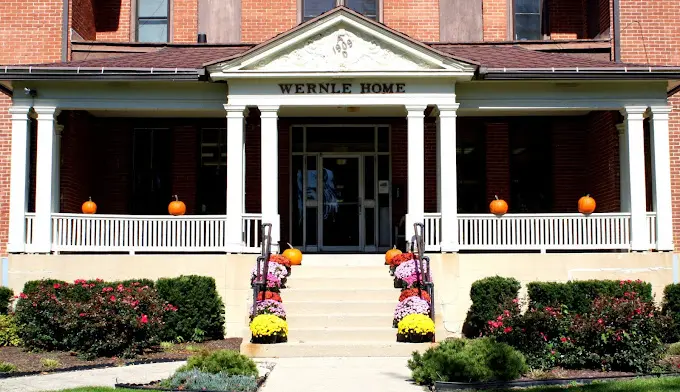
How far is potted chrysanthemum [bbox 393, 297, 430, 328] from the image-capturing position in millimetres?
13680

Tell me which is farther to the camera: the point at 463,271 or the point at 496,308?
the point at 463,271

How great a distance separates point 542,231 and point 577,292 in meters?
2.61

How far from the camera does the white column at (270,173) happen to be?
632 inches

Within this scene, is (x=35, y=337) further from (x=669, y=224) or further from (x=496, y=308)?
(x=669, y=224)

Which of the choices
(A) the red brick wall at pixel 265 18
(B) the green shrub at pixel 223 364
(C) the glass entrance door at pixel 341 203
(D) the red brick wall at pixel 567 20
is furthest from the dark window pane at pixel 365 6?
(B) the green shrub at pixel 223 364

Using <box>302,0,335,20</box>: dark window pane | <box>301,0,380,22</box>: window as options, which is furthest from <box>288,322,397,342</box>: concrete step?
<box>302,0,335,20</box>: dark window pane

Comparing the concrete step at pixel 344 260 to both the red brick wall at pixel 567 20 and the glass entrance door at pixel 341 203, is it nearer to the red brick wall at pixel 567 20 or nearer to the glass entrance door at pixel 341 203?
the glass entrance door at pixel 341 203

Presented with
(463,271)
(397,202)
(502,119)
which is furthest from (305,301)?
(502,119)

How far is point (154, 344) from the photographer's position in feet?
44.1

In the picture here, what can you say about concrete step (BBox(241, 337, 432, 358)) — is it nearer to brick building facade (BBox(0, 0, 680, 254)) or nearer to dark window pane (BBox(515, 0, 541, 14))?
brick building facade (BBox(0, 0, 680, 254))

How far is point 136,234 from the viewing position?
16344mm

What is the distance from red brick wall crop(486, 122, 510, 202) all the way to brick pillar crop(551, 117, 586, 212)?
3.65 feet

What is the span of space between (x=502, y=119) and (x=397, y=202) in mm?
3166

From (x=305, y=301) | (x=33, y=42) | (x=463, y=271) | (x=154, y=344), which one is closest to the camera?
(x=154, y=344)
